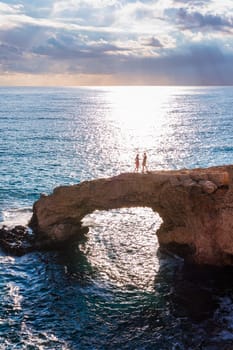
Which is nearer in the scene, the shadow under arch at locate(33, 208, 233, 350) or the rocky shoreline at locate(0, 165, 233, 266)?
the shadow under arch at locate(33, 208, 233, 350)

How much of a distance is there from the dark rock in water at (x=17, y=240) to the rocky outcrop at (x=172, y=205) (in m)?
1.09

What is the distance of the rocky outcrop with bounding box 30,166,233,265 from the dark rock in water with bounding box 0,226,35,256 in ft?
3.57

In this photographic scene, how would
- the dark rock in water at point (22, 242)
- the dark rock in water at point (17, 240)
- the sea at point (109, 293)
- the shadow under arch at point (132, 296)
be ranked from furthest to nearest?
the dark rock in water at point (22, 242), the dark rock in water at point (17, 240), the shadow under arch at point (132, 296), the sea at point (109, 293)

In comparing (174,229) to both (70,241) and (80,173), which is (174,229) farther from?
(80,173)

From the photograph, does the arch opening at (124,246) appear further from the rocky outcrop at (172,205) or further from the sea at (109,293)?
the rocky outcrop at (172,205)

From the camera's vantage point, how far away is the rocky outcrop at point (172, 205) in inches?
1476

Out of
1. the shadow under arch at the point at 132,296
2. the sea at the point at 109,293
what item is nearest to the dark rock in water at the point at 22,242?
the sea at the point at 109,293

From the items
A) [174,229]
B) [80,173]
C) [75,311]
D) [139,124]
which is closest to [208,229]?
[174,229]

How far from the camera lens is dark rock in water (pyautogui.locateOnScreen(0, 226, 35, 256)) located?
42644 mm

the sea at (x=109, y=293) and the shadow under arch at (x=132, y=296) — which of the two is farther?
the shadow under arch at (x=132, y=296)

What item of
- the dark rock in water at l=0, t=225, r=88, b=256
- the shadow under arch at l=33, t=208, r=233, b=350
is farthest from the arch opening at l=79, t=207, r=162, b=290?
the dark rock in water at l=0, t=225, r=88, b=256

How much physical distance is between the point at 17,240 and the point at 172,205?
16721 mm

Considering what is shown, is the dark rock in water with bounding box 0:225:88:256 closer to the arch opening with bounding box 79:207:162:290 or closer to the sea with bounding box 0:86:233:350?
the sea with bounding box 0:86:233:350

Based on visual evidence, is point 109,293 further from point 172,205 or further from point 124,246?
point 172,205
